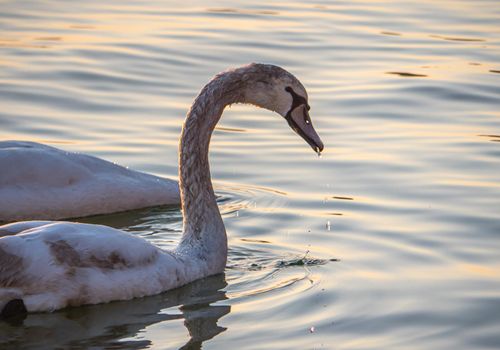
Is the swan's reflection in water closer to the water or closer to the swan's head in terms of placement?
the water

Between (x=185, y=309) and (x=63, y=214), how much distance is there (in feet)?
7.89

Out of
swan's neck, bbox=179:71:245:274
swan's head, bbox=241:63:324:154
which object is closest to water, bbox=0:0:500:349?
swan's neck, bbox=179:71:245:274

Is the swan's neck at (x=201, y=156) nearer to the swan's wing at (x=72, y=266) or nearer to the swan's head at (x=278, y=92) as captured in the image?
the swan's head at (x=278, y=92)

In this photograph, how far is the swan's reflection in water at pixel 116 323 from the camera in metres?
7.45

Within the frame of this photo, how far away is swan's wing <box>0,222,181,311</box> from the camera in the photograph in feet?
25.1

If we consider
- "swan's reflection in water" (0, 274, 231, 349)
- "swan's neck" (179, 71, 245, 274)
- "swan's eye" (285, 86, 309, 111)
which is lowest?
"swan's reflection in water" (0, 274, 231, 349)

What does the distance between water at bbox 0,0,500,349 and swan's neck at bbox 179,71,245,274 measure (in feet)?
1.12

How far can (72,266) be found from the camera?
25.5 feet

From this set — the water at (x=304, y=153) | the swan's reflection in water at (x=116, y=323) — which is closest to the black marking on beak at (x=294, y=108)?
the water at (x=304, y=153)

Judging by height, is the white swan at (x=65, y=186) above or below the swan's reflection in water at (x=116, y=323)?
above

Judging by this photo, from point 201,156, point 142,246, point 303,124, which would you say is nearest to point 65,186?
point 201,156

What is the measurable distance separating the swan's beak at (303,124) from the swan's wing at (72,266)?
1.45 meters

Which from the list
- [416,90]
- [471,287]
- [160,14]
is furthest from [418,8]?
[471,287]

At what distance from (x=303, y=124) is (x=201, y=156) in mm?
671
